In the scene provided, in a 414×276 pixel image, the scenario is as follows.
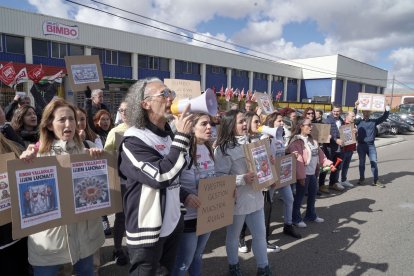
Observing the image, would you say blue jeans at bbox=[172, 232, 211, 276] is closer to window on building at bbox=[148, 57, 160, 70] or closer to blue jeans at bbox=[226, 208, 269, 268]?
blue jeans at bbox=[226, 208, 269, 268]

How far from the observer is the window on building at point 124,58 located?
26969 millimetres

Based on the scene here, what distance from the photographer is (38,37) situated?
21750 millimetres

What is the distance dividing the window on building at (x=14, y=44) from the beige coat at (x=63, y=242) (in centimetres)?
2279

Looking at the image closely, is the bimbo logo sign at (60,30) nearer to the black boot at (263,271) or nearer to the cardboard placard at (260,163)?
the cardboard placard at (260,163)

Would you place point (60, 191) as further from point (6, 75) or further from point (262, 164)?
point (6, 75)

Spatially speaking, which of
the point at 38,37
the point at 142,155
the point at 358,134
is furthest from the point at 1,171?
the point at 38,37

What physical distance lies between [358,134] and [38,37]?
2188 cm

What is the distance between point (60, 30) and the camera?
74.5 feet

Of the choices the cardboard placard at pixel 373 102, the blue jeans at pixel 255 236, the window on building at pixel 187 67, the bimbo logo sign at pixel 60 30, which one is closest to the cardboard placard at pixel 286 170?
the blue jeans at pixel 255 236

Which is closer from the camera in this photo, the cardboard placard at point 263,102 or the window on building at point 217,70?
the cardboard placard at point 263,102

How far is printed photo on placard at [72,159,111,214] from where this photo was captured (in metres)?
2.29

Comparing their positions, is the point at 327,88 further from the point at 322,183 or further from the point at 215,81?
the point at 322,183

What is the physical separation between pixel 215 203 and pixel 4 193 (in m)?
1.65

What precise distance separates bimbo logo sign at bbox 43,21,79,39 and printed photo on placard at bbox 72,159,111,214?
23489 millimetres
